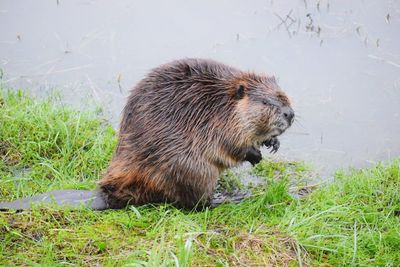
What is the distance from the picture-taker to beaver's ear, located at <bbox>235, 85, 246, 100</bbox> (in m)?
3.25

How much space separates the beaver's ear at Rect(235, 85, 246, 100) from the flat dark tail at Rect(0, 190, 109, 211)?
0.87m

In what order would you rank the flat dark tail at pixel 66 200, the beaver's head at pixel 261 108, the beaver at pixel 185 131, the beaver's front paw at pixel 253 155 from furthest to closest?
the beaver's front paw at pixel 253 155, the beaver's head at pixel 261 108, the beaver at pixel 185 131, the flat dark tail at pixel 66 200

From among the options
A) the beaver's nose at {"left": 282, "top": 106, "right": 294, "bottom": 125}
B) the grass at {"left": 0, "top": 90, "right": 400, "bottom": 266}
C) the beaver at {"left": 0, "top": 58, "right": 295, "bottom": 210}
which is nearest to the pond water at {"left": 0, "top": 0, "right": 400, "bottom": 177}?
the grass at {"left": 0, "top": 90, "right": 400, "bottom": 266}

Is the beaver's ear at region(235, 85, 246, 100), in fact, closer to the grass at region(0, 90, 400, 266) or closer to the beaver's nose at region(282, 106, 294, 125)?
the beaver's nose at region(282, 106, 294, 125)

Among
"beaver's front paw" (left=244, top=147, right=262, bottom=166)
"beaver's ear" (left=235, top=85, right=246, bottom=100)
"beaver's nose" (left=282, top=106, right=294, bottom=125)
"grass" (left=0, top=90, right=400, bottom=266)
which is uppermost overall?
"beaver's ear" (left=235, top=85, right=246, bottom=100)

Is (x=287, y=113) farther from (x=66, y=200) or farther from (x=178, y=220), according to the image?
(x=66, y=200)

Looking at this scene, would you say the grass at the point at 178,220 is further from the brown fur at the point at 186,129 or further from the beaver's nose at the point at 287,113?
the beaver's nose at the point at 287,113

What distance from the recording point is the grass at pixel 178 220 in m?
2.61

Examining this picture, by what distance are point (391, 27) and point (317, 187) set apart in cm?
229

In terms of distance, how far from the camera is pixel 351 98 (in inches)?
173

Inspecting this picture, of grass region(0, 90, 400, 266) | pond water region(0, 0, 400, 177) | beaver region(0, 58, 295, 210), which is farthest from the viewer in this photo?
pond water region(0, 0, 400, 177)

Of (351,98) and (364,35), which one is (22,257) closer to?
(351,98)

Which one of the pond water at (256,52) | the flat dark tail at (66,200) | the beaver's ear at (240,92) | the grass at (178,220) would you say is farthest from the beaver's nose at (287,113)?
the flat dark tail at (66,200)

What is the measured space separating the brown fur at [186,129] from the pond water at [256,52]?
2.51 feet
